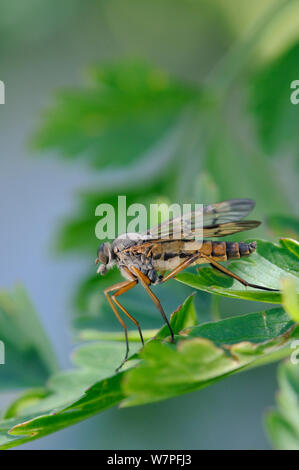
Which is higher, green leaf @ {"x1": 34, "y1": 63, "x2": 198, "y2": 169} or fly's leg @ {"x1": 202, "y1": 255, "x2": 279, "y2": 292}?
green leaf @ {"x1": 34, "y1": 63, "x2": 198, "y2": 169}

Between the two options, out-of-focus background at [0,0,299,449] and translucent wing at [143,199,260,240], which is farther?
out-of-focus background at [0,0,299,449]

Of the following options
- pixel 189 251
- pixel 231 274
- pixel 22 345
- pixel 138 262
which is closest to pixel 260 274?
pixel 231 274

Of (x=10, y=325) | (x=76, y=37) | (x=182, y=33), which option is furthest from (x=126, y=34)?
(x=10, y=325)

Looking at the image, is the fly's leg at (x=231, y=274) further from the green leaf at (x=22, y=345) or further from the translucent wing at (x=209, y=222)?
the green leaf at (x=22, y=345)

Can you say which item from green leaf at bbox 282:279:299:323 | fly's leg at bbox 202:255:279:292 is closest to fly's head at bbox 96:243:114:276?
fly's leg at bbox 202:255:279:292

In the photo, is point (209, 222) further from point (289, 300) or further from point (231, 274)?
point (289, 300)

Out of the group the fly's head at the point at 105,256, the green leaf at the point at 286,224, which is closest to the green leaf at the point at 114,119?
the fly's head at the point at 105,256

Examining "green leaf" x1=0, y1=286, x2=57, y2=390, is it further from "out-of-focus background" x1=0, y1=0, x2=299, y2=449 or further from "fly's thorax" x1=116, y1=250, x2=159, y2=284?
"fly's thorax" x1=116, y1=250, x2=159, y2=284
